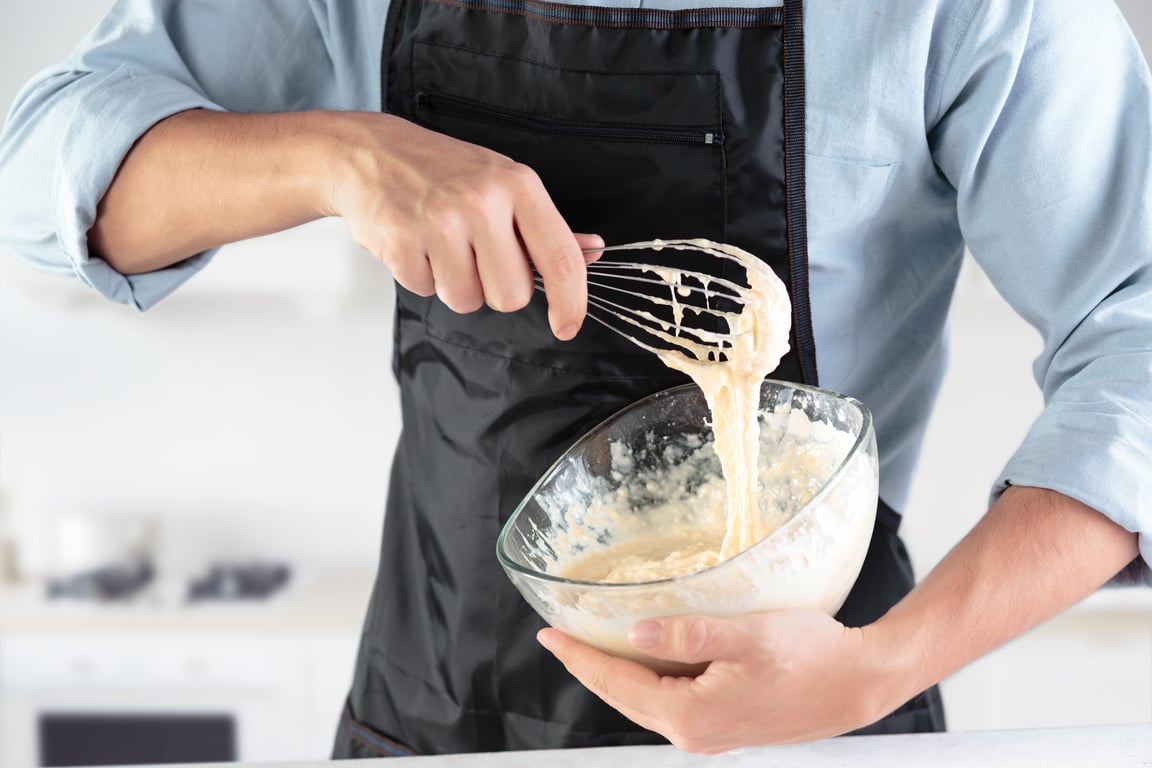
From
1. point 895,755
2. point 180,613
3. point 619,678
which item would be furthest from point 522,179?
point 180,613

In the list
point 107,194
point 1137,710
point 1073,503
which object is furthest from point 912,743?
point 1137,710

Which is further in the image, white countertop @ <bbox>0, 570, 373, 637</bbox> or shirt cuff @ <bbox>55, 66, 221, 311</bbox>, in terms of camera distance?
white countertop @ <bbox>0, 570, 373, 637</bbox>

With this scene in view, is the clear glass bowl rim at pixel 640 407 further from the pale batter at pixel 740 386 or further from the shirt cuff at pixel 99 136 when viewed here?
the shirt cuff at pixel 99 136

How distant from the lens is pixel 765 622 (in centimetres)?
55

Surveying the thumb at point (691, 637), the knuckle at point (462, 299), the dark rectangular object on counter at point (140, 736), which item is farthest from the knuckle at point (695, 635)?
the dark rectangular object on counter at point (140, 736)

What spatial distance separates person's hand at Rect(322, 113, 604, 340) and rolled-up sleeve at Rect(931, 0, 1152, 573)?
263 mm

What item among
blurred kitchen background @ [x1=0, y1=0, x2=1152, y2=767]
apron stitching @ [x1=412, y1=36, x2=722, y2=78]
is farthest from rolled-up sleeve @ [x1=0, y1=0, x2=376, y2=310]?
blurred kitchen background @ [x1=0, y1=0, x2=1152, y2=767]

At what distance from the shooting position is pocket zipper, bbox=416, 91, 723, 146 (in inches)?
28.6

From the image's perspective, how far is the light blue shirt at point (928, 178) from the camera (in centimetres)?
66

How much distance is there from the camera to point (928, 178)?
0.75m

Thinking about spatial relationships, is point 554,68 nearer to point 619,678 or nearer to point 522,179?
point 522,179

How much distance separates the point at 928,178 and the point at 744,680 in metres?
0.38

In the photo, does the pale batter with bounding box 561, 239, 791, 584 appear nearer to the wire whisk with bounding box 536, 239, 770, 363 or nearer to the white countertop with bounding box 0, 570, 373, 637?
the wire whisk with bounding box 536, 239, 770, 363

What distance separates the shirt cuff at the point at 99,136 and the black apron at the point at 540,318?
162mm
